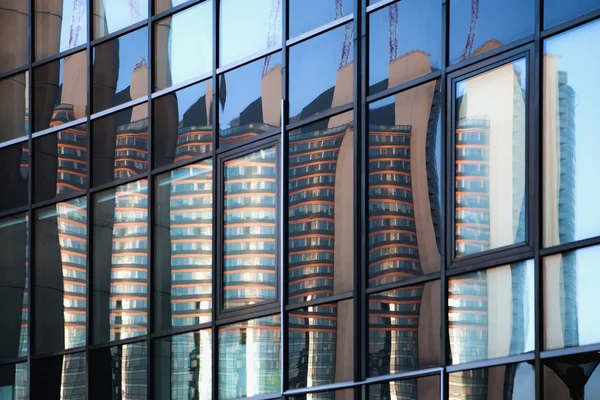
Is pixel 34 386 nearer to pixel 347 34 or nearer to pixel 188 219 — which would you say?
pixel 188 219

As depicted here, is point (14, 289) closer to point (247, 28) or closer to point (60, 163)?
point (60, 163)

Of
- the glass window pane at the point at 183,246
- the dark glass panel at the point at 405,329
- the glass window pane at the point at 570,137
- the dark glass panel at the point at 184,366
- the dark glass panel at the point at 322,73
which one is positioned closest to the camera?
the glass window pane at the point at 570,137

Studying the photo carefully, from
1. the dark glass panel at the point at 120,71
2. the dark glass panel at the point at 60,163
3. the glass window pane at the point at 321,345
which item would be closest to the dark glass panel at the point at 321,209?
the glass window pane at the point at 321,345

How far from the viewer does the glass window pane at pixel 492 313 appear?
535 inches

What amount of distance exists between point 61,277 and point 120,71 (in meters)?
3.77

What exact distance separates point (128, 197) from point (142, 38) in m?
2.71

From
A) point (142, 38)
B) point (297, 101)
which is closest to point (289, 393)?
point (297, 101)

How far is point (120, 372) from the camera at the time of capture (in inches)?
757

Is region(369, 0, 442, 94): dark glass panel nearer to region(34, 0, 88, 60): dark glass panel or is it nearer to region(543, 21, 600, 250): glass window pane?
region(543, 21, 600, 250): glass window pane

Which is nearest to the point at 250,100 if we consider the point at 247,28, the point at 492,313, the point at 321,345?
the point at 247,28

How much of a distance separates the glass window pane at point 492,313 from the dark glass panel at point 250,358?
3424 mm

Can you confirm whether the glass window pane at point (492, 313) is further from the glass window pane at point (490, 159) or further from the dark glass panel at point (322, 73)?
the dark glass panel at point (322, 73)

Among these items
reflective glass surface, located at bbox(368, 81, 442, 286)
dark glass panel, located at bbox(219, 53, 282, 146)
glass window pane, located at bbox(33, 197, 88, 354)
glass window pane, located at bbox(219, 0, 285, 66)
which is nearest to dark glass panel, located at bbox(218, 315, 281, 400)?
reflective glass surface, located at bbox(368, 81, 442, 286)

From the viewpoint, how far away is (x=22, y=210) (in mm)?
21406
